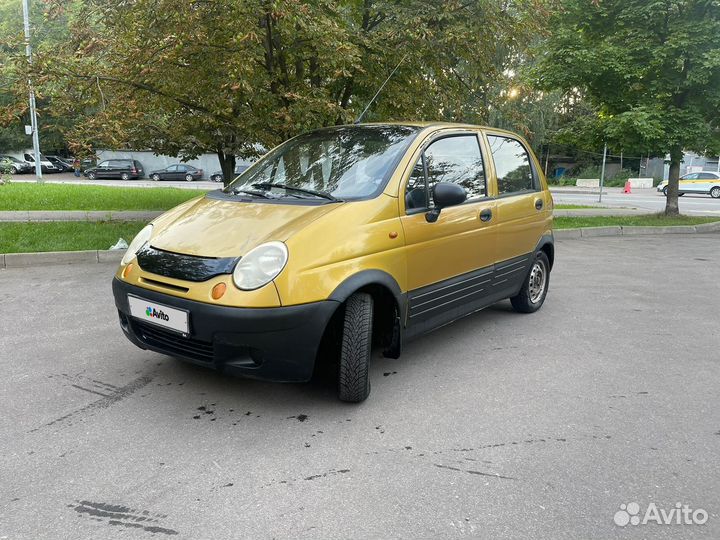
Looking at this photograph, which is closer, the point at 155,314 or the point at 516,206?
the point at 155,314

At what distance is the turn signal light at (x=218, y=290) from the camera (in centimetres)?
309

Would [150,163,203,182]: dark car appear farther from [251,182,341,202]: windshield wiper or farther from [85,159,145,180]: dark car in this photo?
[251,182,341,202]: windshield wiper

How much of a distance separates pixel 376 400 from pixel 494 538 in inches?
55.0

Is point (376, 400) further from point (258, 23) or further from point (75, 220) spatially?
point (75, 220)

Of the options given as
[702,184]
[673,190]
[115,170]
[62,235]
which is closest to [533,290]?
[62,235]

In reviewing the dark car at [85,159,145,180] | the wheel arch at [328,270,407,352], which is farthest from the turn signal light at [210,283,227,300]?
the dark car at [85,159,145,180]

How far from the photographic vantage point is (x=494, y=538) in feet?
7.59

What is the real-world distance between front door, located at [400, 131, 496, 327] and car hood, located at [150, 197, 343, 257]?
68cm

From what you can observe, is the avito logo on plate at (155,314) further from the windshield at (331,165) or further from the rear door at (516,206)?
the rear door at (516,206)

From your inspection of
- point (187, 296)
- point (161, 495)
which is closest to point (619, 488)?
point (161, 495)

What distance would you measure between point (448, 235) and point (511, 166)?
1.47 m

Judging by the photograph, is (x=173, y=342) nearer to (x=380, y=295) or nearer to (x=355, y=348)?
(x=355, y=348)

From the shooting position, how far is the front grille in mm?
3211

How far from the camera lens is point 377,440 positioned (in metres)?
3.09
